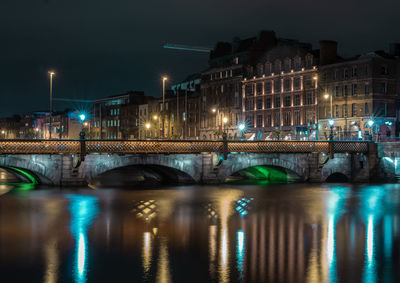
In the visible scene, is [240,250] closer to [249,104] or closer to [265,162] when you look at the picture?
[265,162]

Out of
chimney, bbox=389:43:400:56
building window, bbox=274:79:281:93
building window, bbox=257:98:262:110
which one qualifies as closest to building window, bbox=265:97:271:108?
building window, bbox=257:98:262:110

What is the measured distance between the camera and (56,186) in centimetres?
5797

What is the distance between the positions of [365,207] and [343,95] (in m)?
57.3

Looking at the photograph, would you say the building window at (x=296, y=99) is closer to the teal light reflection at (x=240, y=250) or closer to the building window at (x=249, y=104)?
the building window at (x=249, y=104)

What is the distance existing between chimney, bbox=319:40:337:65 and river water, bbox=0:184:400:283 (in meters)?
54.5

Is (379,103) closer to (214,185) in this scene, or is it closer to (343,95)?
(343,95)

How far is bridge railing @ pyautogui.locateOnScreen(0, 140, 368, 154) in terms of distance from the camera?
54.5 metres

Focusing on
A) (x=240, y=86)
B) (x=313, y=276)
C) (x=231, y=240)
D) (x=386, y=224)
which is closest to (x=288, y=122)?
(x=240, y=86)

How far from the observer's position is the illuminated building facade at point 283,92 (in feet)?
354

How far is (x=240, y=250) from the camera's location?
28.4m

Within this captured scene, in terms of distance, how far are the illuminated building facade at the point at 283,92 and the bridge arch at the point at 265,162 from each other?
30.5 m

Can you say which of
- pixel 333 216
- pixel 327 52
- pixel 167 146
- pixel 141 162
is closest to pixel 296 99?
pixel 327 52

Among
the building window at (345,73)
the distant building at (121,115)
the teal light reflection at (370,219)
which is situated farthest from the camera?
the distant building at (121,115)

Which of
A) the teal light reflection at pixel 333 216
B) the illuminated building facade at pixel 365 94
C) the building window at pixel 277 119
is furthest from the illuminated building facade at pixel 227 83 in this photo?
the teal light reflection at pixel 333 216
